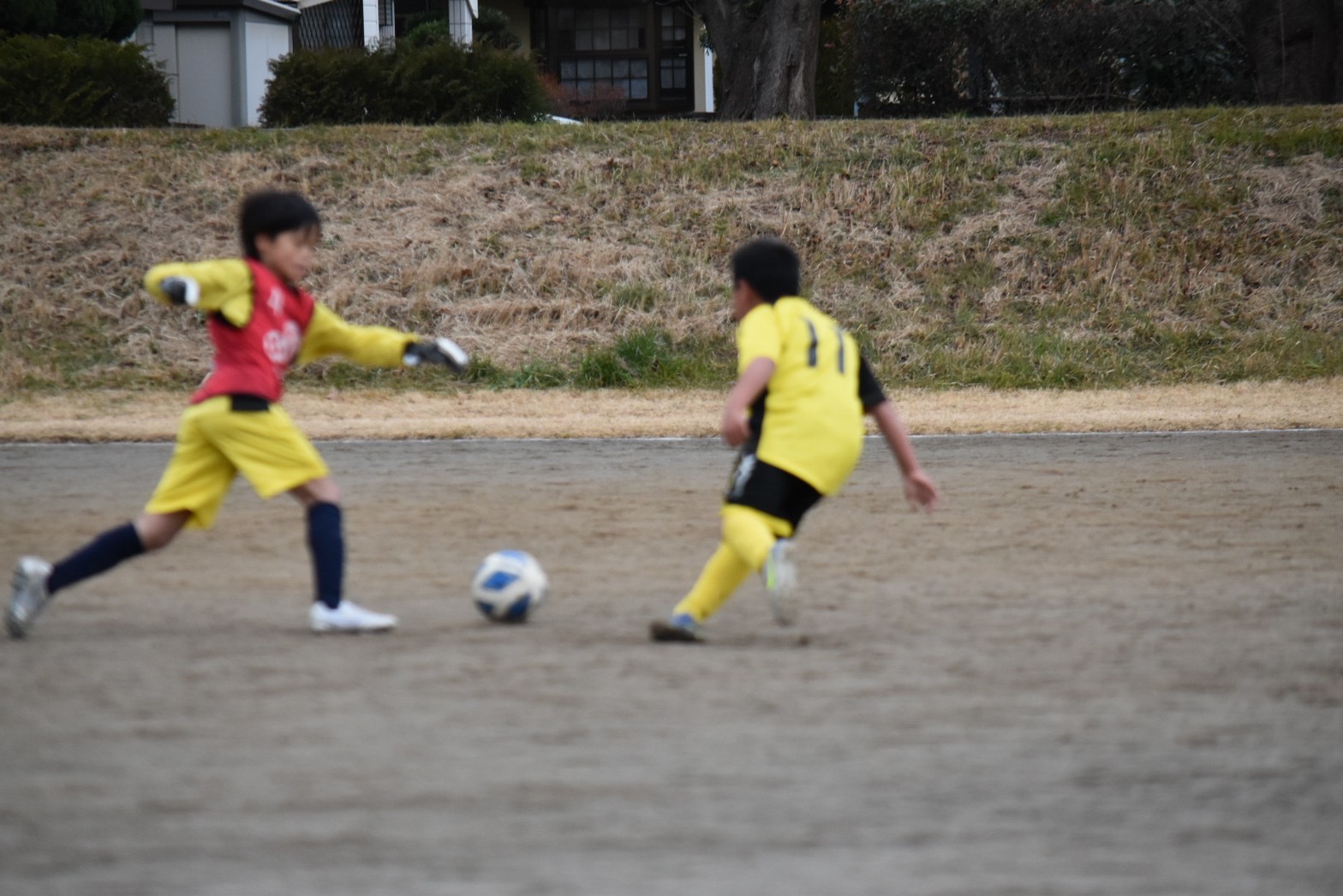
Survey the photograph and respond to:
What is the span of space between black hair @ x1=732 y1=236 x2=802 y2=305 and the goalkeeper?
3.38 ft

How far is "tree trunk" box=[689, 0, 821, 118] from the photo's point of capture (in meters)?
22.0

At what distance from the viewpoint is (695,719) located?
4449 mm

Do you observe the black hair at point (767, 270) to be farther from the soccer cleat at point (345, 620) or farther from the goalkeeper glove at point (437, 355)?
the soccer cleat at point (345, 620)

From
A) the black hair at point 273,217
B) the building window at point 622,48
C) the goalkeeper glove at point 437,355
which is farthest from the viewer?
the building window at point 622,48

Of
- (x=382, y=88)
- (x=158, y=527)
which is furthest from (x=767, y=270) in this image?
(x=382, y=88)

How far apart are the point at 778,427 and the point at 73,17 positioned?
2062 centimetres

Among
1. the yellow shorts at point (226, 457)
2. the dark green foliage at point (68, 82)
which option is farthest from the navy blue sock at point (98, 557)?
the dark green foliage at point (68, 82)

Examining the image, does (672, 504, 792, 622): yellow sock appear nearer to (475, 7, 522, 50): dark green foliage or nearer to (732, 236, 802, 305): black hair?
(732, 236, 802, 305): black hair

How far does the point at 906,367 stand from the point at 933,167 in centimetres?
412

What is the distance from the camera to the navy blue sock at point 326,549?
5.43m

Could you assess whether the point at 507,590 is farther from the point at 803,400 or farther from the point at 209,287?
the point at 209,287

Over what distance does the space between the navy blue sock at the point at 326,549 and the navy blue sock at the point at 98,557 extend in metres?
0.62

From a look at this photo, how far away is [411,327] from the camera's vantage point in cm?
1664

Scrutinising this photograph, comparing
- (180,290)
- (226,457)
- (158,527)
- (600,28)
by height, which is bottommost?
(158,527)
